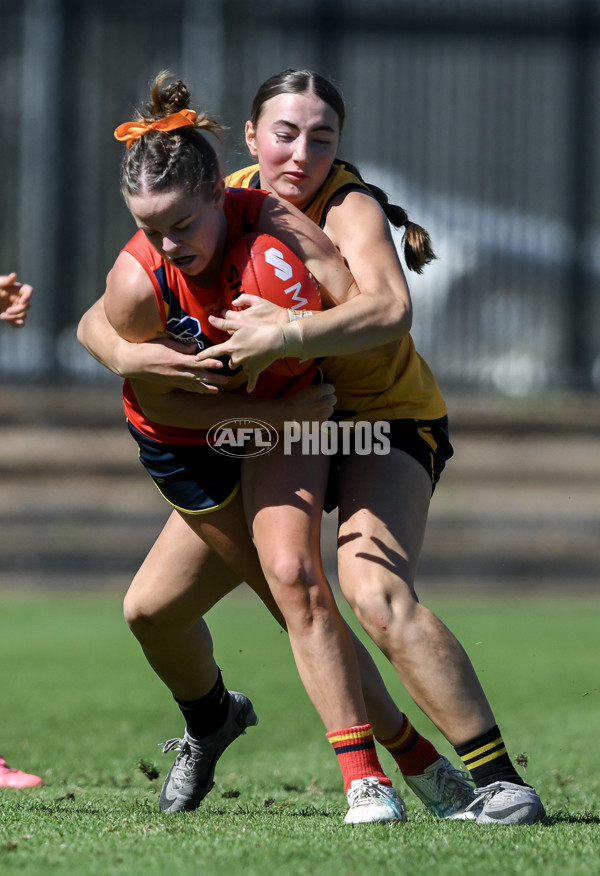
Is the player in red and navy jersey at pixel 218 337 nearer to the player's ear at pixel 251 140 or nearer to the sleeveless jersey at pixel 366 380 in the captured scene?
the sleeveless jersey at pixel 366 380

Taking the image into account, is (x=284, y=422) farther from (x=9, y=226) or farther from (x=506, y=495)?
(x=9, y=226)

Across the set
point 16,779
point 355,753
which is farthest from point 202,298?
point 16,779

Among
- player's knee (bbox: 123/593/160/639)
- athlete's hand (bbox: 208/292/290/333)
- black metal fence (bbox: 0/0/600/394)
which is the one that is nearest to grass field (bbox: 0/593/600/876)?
player's knee (bbox: 123/593/160/639)

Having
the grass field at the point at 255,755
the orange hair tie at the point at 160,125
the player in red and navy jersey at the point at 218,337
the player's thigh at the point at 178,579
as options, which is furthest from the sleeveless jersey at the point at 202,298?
the grass field at the point at 255,755

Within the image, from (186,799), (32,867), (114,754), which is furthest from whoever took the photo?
(114,754)

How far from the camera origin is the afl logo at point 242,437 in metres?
3.32

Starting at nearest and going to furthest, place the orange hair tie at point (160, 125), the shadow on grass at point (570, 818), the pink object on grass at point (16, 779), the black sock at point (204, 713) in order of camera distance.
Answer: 1. the orange hair tie at point (160, 125)
2. the shadow on grass at point (570, 818)
3. the black sock at point (204, 713)
4. the pink object on grass at point (16, 779)

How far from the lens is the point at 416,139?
1082 centimetres

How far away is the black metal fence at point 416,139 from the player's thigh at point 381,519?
736 cm

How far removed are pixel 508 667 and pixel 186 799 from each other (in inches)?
148

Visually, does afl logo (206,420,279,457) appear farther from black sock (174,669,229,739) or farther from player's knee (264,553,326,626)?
black sock (174,669,229,739)

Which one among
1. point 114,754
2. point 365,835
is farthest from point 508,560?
point 365,835

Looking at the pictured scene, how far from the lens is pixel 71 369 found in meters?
10.7

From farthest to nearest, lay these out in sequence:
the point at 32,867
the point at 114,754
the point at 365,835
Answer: the point at 114,754, the point at 365,835, the point at 32,867
